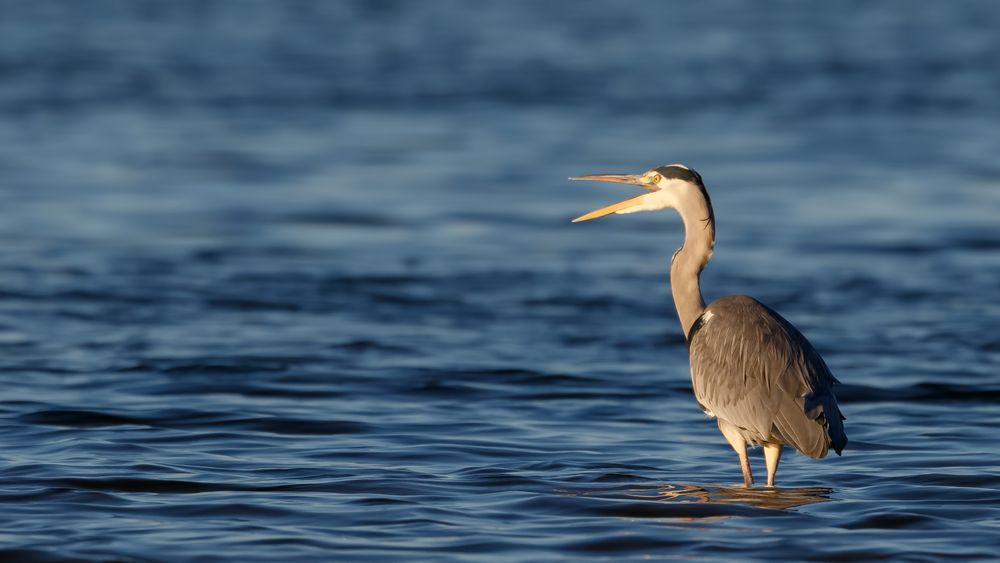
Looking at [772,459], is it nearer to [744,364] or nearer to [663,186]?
[744,364]

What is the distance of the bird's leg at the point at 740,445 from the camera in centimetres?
734

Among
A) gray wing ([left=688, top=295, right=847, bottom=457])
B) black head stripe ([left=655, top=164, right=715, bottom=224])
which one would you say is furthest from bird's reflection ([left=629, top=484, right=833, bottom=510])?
black head stripe ([left=655, top=164, right=715, bottom=224])

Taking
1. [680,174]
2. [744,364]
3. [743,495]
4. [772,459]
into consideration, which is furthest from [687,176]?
[743,495]

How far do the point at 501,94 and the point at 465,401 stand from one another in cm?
1585

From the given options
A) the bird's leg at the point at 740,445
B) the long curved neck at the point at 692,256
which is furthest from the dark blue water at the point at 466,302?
the long curved neck at the point at 692,256

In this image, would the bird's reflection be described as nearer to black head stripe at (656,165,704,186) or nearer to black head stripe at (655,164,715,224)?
black head stripe at (655,164,715,224)

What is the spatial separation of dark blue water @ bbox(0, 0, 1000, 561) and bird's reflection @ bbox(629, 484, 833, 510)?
0.03 m

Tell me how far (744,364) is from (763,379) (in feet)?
0.46

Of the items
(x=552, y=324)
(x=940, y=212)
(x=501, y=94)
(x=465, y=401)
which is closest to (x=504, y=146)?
(x=501, y=94)

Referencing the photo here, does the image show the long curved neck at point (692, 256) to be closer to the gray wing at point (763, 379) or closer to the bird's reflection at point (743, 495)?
the gray wing at point (763, 379)

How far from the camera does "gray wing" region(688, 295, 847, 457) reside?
23.3 feet

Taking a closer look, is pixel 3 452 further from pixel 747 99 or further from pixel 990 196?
pixel 747 99

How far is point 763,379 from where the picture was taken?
24.1 ft

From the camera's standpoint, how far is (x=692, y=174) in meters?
7.95
